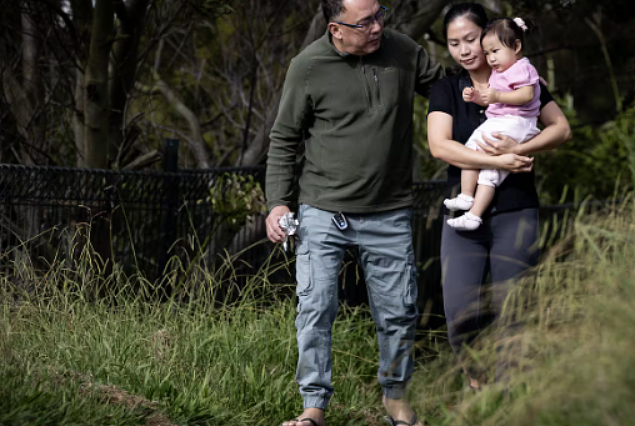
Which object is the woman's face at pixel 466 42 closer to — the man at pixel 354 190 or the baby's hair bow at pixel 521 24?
the baby's hair bow at pixel 521 24

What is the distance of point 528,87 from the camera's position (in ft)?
10.9

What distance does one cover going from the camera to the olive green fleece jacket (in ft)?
11.7

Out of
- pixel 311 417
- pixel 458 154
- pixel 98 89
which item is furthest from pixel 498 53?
pixel 98 89

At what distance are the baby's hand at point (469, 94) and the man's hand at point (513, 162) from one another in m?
0.28

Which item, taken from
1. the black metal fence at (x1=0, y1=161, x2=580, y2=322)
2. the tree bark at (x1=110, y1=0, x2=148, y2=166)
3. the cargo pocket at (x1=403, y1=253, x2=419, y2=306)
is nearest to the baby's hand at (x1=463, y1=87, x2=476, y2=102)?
the cargo pocket at (x1=403, y1=253, x2=419, y2=306)

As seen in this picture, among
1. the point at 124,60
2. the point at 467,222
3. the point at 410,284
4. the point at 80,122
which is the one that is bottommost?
the point at 410,284

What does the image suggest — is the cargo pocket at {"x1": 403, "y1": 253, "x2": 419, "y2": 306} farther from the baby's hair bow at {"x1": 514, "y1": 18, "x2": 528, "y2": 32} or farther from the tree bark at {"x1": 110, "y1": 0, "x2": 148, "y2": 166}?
the tree bark at {"x1": 110, "y1": 0, "x2": 148, "y2": 166}

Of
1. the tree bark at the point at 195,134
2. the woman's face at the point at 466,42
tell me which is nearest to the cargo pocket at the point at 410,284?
the woman's face at the point at 466,42

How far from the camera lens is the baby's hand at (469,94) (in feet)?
10.9

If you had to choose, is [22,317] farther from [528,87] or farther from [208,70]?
[208,70]

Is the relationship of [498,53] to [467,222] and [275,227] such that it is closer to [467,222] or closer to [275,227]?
[467,222]

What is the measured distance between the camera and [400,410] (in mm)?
3621

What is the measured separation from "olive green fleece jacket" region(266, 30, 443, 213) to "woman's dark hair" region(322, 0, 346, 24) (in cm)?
11

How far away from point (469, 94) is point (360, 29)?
562mm
